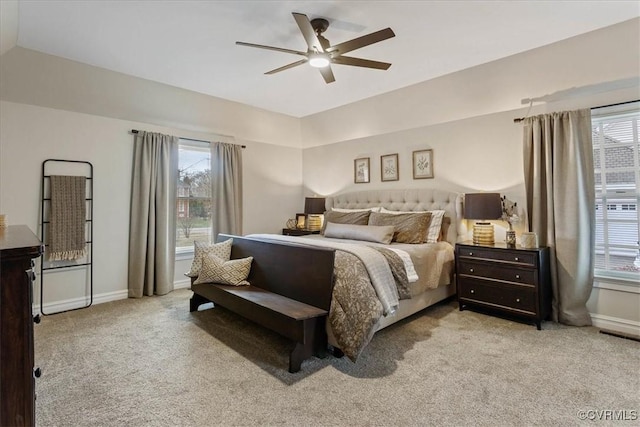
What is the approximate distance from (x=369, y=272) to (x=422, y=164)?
2469 mm

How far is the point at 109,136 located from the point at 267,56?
2292 mm

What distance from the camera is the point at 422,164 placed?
439cm

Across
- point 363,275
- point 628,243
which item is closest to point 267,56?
point 363,275

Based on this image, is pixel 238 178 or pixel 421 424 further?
pixel 238 178

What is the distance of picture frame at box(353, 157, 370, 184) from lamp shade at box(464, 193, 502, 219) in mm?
1849

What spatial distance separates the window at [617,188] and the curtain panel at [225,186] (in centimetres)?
456

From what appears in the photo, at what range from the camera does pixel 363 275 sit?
2.44m

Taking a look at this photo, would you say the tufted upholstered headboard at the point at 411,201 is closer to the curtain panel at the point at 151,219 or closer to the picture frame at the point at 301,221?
the picture frame at the point at 301,221

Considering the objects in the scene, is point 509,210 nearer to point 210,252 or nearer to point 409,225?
point 409,225

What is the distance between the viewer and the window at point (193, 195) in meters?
4.64

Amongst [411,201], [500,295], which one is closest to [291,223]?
[411,201]

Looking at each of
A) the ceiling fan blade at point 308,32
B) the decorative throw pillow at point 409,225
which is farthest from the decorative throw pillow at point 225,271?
the ceiling fan blade at point 308,32

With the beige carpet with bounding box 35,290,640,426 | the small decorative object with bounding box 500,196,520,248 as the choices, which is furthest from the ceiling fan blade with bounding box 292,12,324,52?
the small decorative object with bounding box 500,196,520,248

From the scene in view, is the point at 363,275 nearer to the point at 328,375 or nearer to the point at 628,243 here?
the point at 328,375
